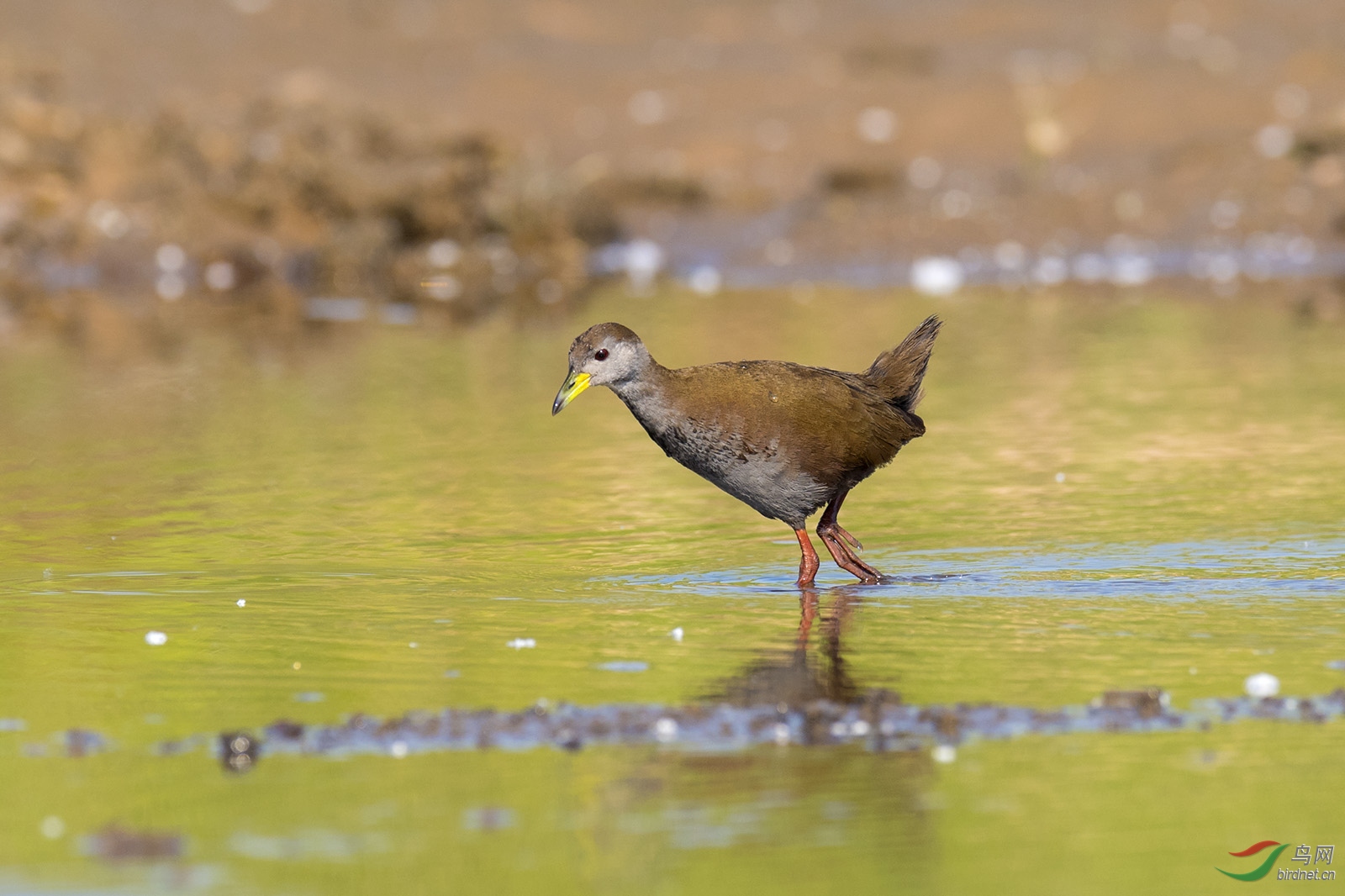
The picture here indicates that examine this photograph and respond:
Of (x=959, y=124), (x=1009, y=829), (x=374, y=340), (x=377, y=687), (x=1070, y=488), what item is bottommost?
(x=1009, y=829)

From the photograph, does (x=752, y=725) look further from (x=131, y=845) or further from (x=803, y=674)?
(x=131, y=845)

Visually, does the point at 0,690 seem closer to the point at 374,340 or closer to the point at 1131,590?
the point at 1131,590

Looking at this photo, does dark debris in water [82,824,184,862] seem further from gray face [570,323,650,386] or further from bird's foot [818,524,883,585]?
bird's foot [818,524,883,585]

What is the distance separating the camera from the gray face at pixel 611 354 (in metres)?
9.20

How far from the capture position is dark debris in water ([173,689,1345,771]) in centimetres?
649

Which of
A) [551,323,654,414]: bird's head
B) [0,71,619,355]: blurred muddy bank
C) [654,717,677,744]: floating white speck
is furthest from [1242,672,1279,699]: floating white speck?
[0,71,619,355]: blurred muddy bank

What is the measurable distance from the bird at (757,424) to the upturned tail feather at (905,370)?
59 centimetres

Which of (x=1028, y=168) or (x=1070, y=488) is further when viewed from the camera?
(x=1028, y=168)

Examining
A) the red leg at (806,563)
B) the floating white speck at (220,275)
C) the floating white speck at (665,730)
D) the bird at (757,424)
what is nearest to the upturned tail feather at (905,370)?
the bird at (757,424)

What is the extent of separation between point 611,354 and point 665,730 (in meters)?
2.93

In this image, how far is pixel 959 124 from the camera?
30.4 metres

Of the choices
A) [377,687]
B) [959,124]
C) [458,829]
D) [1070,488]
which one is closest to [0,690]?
[377,687]

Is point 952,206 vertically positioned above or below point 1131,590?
above

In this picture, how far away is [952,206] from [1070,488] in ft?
54.0
